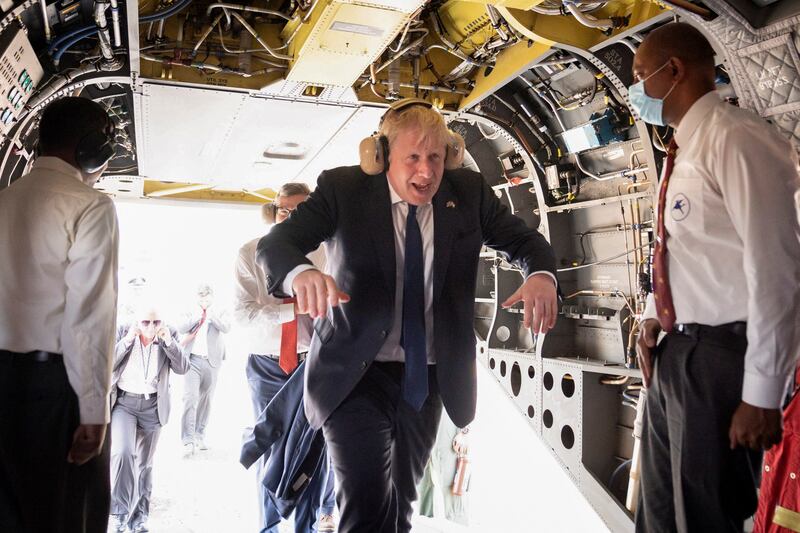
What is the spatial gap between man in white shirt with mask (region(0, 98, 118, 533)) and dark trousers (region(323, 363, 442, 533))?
2.79 ft

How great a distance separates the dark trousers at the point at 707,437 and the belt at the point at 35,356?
6.58 ft

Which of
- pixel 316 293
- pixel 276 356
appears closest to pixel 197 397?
pixel 276 356

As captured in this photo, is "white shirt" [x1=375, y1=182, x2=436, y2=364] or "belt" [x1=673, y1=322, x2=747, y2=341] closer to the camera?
"belt" [x1=673, y1=322, x2=747, y2=341]

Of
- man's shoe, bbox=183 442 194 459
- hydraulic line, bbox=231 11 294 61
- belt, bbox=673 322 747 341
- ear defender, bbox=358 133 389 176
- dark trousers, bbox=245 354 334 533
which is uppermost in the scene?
hydraulic line, bbox=231 11 294 61

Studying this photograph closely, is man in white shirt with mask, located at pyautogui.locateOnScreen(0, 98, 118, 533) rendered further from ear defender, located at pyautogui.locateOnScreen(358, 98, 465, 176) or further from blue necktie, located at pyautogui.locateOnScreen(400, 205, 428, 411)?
blue necktie, located at pyautogui.locateOnScreen(400, 205, 428, 411)

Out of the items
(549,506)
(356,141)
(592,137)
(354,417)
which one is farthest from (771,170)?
(356,141)

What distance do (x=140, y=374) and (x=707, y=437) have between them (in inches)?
183

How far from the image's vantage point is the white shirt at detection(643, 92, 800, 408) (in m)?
1.81

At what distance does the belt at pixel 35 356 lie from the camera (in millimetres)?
2195

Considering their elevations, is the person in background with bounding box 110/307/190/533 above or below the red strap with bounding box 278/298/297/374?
below

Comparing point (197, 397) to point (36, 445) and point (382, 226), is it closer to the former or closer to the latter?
point (36, 445)

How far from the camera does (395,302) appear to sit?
2258 millimetres

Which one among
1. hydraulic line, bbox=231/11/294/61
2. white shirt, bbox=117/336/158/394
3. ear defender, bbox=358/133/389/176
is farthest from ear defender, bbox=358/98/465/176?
white shirt, bbox=117/336/158/394

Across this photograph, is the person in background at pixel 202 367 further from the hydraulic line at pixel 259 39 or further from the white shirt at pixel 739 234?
the white shirt at pixel 739 234
